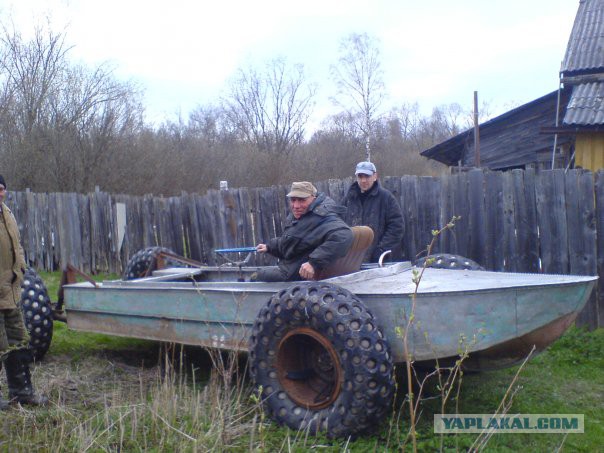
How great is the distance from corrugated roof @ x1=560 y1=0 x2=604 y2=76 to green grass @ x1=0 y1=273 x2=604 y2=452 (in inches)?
292

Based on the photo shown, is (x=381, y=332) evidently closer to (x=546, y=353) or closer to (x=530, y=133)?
(x=546, y=353)

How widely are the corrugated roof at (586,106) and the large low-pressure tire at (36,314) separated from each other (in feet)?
27.8

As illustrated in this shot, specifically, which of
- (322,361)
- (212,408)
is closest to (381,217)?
(322,361)

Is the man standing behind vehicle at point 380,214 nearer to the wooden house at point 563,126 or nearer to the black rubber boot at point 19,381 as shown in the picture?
the black rubber boot at point 19,381

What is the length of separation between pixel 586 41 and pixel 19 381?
12314 mm

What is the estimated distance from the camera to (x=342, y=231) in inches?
Result: 181

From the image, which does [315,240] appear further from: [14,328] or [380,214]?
[14,328]

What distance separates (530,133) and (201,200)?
7835 millimetres

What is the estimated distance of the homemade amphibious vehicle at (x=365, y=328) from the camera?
3.71 m

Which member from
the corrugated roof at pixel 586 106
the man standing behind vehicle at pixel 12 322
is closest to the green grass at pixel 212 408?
the man standing behind vehicle at pixel 12 322

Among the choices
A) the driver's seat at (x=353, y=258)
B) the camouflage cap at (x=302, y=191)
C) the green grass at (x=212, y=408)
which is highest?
the camouflage cap at (x=302, y=191)

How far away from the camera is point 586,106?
424 inches

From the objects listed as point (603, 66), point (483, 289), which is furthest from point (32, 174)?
point (483, 289)

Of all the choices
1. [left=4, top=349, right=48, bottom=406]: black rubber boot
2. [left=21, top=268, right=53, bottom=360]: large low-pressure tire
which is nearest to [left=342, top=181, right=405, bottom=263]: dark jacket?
[left=21, top=268, right=53, bottom=360]: large low-pressure tire
